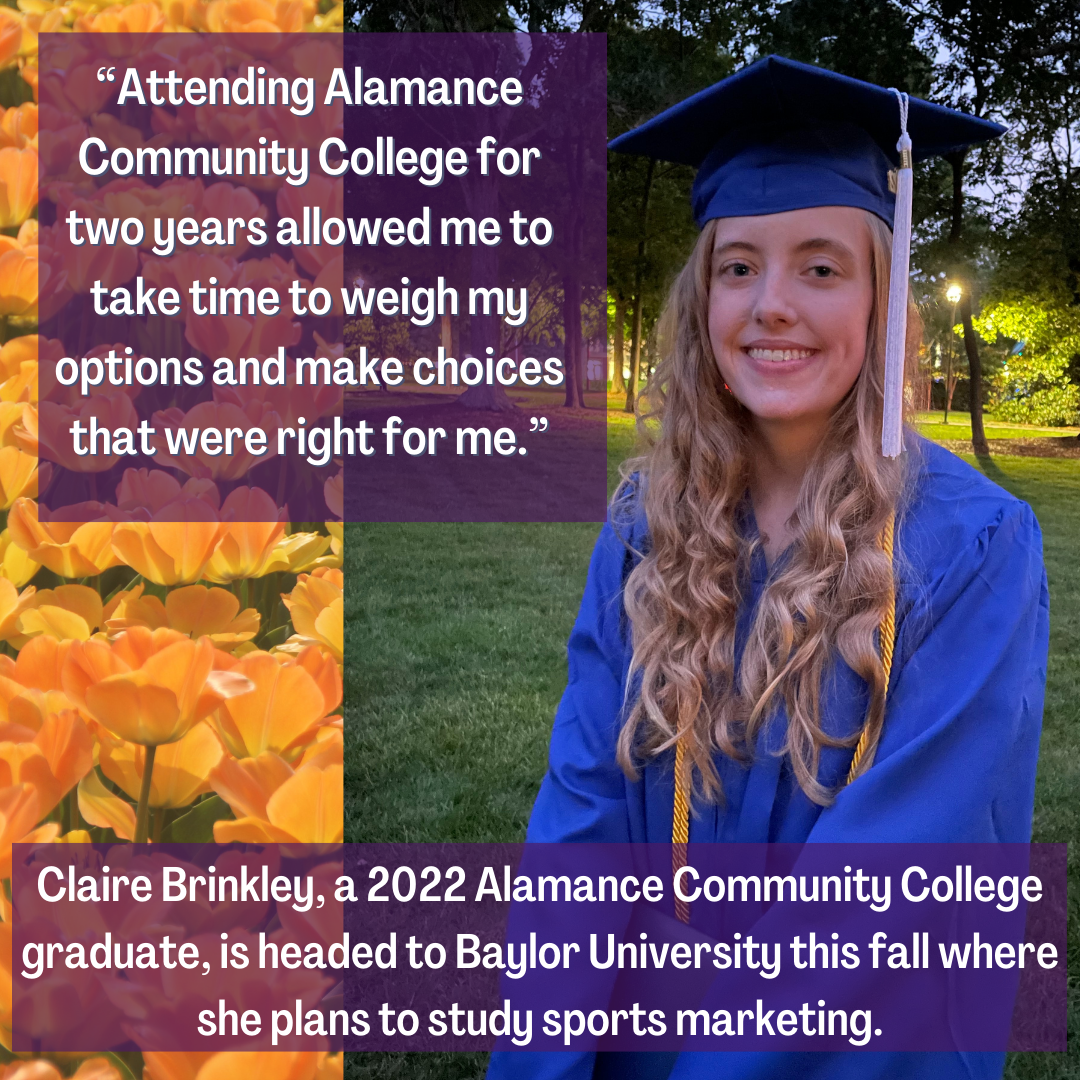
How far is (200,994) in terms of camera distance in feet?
1.89

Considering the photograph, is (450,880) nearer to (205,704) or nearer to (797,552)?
(797,552)

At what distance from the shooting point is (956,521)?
1.46 m

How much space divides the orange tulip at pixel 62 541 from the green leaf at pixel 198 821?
0.18 m

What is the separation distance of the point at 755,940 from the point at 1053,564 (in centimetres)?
816

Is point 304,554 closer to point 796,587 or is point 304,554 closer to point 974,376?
point 796,587

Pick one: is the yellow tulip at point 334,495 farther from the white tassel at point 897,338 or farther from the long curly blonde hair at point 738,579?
the white tassel at point 897,338

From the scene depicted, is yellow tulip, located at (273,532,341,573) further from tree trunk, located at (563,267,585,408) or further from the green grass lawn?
tree trunk, located at (563,267,585,408)

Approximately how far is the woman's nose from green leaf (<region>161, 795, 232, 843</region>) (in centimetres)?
112

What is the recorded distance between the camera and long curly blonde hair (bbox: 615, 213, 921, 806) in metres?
1.45

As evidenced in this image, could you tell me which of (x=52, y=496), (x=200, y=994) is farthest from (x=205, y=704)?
(x=52, y=496)

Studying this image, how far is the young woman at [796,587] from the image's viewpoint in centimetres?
132
